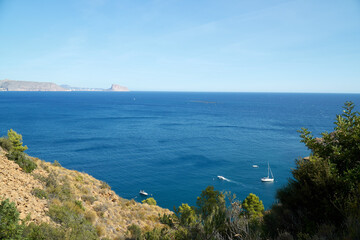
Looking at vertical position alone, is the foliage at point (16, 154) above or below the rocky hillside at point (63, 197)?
above

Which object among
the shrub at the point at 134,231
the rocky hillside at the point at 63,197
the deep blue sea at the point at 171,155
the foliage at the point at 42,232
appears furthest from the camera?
the deep blue sea at the point at 171,155

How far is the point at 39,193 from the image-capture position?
1466cm

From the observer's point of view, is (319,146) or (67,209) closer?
(319,146)

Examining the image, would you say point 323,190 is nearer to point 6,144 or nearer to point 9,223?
point 9,223

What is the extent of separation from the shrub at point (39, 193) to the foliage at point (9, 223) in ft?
19.5

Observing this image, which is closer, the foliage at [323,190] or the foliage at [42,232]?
the foliage at [323,190]

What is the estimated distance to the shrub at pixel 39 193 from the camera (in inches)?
574

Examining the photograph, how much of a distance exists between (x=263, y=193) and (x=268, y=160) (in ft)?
55.4

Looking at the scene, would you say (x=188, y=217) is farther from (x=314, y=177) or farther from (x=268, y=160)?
(x=268, y=160)

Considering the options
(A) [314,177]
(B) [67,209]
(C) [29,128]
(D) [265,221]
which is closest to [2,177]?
(B) [67,209]

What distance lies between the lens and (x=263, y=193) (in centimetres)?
4059

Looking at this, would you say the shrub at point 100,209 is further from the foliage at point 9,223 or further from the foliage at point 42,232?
the foliage at point 9,223

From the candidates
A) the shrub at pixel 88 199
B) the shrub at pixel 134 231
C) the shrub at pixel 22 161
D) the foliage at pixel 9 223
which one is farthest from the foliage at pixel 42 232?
the shrub at pixel 22 161

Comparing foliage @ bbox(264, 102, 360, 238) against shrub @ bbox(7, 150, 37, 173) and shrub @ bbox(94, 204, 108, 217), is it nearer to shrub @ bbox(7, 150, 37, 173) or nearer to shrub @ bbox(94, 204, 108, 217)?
shrub @ bbox(94, 204, 108, 217)
